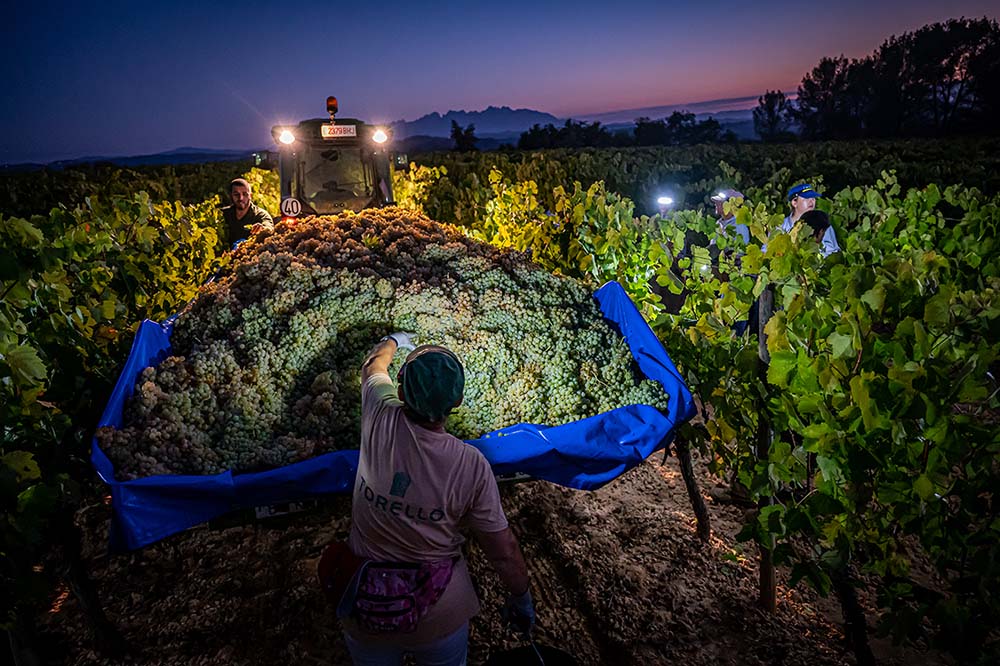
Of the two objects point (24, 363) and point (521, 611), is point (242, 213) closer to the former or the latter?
point (24, 363)

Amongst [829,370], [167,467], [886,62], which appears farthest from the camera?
[886,62]

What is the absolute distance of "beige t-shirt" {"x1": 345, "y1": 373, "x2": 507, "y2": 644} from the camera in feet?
6.10

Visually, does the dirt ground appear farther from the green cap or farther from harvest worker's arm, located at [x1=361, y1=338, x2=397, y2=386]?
the green cap

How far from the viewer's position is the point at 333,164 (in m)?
7.64

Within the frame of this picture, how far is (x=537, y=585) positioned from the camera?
313cm

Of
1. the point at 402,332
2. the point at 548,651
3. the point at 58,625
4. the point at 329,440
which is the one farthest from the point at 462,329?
the point at 58,625

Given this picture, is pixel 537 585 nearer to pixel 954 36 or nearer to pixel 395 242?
pixel 395 242

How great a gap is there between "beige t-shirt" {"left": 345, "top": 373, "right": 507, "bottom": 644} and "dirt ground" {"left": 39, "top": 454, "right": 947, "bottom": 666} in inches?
38.4

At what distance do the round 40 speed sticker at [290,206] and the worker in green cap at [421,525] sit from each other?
552 cm

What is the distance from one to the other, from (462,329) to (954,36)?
60463mm

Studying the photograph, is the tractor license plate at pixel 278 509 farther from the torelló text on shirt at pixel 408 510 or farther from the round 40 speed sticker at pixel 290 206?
the round 40 speed sticker at pixel 290 206

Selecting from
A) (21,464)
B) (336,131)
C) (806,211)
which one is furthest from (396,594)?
(336,131)

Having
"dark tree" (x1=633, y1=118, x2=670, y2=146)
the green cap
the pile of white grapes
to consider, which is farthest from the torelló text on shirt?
"dark tree" (x1=633, y1=118, x2=670, y2=146)

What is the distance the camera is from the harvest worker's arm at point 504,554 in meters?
1.92
